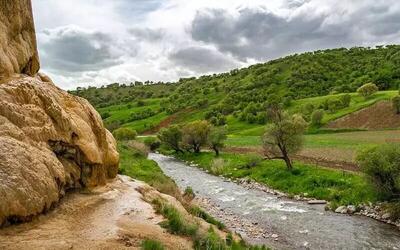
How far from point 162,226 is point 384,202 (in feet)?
84.3

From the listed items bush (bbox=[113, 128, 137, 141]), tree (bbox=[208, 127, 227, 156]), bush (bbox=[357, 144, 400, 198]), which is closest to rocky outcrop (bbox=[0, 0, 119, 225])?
bush (bbox=[357, 144, 400, 198])

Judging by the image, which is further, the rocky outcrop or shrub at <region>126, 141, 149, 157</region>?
shrub at <region>126, 141, 149, 157</region>

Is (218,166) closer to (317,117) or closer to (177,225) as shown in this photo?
(177,225)

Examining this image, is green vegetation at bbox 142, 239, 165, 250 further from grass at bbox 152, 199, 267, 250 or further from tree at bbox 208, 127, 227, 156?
tree at bbox 208, 127, 227, 156

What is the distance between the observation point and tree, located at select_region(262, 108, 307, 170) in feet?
182

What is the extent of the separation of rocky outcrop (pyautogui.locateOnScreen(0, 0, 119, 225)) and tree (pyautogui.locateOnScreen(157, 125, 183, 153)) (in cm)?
7401

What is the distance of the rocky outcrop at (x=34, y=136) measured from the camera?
1702 centimetres

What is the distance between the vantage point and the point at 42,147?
20.0 meters

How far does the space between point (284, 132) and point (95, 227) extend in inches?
1582

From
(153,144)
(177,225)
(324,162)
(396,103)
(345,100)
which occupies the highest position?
(345,100)

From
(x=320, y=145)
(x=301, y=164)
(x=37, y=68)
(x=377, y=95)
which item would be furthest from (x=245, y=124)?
(x=37, y=68)

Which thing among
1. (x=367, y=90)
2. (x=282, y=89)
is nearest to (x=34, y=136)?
(x=367, y=90)

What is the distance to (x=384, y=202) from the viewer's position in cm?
3925

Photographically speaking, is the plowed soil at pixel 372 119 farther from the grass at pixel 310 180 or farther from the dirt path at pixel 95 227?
the dirt path at pixel 95 227
